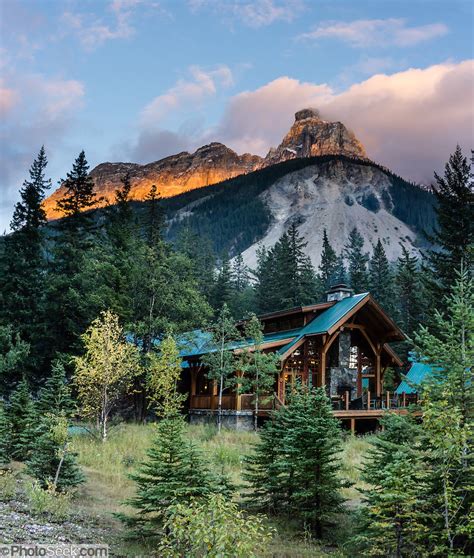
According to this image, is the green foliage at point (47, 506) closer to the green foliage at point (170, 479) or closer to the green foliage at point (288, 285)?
the green foliage at point (170, 479)

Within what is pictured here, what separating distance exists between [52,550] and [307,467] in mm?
6629

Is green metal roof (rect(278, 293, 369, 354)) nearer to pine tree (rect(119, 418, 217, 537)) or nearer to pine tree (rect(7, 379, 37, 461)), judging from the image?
pine tree (rect(7, 379, 37, 461))

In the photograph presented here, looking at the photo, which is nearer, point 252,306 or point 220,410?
point 220,410

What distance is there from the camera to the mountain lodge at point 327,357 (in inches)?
1173

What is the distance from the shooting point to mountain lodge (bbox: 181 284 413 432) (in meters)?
29.8

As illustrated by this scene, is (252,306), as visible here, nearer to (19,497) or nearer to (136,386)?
(136,386)

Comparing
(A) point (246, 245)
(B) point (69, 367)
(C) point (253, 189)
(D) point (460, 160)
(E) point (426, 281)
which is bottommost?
(B) point (69, 367)

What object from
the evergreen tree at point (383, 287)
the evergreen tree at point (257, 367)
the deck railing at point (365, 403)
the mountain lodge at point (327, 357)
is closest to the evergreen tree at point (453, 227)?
the mountain lodge at point (327, 357)

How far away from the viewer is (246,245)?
158 m

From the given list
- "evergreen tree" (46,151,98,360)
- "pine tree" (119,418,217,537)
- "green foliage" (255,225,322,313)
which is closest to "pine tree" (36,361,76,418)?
"pine tree" (119,418,217,537)

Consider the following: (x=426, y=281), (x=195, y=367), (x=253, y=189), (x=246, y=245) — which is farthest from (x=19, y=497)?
(x=253, y=189)

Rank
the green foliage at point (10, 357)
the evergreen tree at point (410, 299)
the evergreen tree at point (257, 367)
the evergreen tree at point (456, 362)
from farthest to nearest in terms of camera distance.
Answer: the evergreen tree at point (410, 299), the green foliage at point (10, 357), the evergreen tree at point (257, 367), the evergreen tree at point (456, 362)

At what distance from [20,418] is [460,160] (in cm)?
3057

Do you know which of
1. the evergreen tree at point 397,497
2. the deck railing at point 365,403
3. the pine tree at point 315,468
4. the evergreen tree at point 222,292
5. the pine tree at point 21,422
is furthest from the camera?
the evergreen tree at point 222,292
